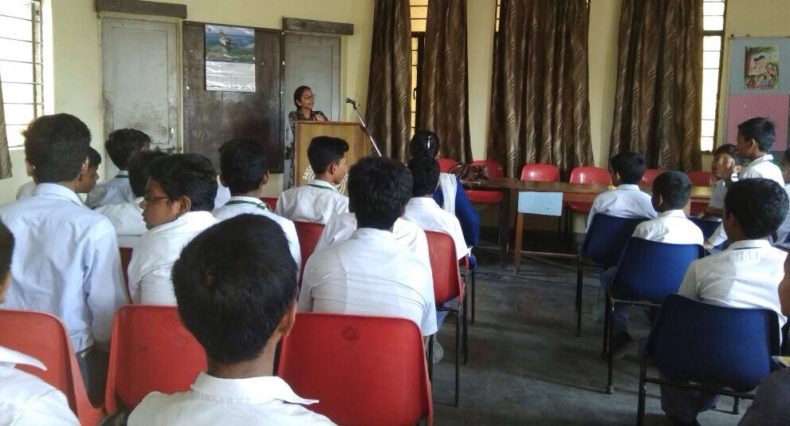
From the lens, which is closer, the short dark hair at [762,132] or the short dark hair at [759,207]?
the short dark hair at [759,207]

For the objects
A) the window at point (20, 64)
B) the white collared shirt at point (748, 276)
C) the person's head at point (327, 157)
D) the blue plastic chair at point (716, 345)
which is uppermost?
the window at point (20, 64)

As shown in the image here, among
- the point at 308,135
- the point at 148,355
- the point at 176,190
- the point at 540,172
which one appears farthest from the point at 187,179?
the point at 540,172

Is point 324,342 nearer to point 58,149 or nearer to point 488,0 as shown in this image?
point 58,149

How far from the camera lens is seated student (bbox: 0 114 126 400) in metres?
2.04

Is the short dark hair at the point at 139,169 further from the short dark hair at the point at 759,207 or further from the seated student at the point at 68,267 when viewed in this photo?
the short dark hair at the point at 759,207

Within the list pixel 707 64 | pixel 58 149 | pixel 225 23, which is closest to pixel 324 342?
pixel 58 149

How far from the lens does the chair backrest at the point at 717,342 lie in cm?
222

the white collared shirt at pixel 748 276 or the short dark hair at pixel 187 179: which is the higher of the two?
the short dark hair at pixel 187 179

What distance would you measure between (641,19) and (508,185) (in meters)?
2.34

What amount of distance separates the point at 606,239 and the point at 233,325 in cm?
330

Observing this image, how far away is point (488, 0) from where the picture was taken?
7039 millimetres

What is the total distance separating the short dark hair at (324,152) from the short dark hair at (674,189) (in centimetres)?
159

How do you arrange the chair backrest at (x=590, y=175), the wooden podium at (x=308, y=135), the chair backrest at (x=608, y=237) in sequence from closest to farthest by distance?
1. the chair backrest at (x=608, y=237)
2. the wooden podium at (x=308, y=135)
3. the chair backrest at (x=590, y=175)

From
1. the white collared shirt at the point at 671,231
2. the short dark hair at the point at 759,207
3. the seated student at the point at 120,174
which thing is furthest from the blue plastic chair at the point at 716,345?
the seated student at the point at 120,174
